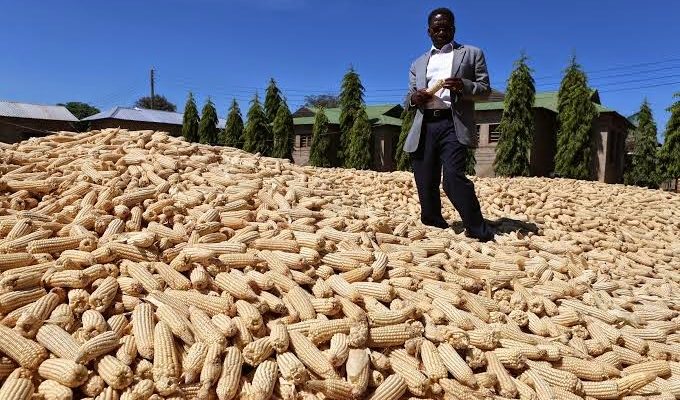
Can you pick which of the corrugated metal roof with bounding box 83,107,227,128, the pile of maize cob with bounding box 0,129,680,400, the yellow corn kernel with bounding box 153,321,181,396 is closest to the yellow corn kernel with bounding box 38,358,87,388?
the pile of maize cob with bounding box 0,129,680,400

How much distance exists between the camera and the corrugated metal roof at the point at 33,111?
3388cm

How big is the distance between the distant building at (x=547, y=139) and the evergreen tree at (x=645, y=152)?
3.27 metres

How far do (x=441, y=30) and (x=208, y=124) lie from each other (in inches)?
1053

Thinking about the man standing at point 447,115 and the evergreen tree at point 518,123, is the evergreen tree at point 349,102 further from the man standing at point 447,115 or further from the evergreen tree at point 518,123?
the man standing at point 447,115

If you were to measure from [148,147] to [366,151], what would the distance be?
788 inches

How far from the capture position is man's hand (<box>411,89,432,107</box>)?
15.7 ft

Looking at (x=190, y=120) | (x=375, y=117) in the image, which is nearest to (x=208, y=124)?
(x=190, y=120)

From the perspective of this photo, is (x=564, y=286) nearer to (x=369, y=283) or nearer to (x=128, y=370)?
(x=369, y=283)

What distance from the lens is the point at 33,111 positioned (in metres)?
35.1

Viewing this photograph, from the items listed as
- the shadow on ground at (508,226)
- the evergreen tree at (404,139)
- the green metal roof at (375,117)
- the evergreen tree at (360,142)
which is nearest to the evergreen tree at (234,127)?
the green metal roof at (375,117)

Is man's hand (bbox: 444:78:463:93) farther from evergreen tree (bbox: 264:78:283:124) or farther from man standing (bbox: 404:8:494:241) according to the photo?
evergreen tree (bbox: 264:78:283:124)

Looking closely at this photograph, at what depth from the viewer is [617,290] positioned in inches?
152

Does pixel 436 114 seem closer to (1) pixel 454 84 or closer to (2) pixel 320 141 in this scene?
(1) pixel 454 84

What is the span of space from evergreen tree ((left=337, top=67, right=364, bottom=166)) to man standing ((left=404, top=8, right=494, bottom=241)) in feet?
67.7
